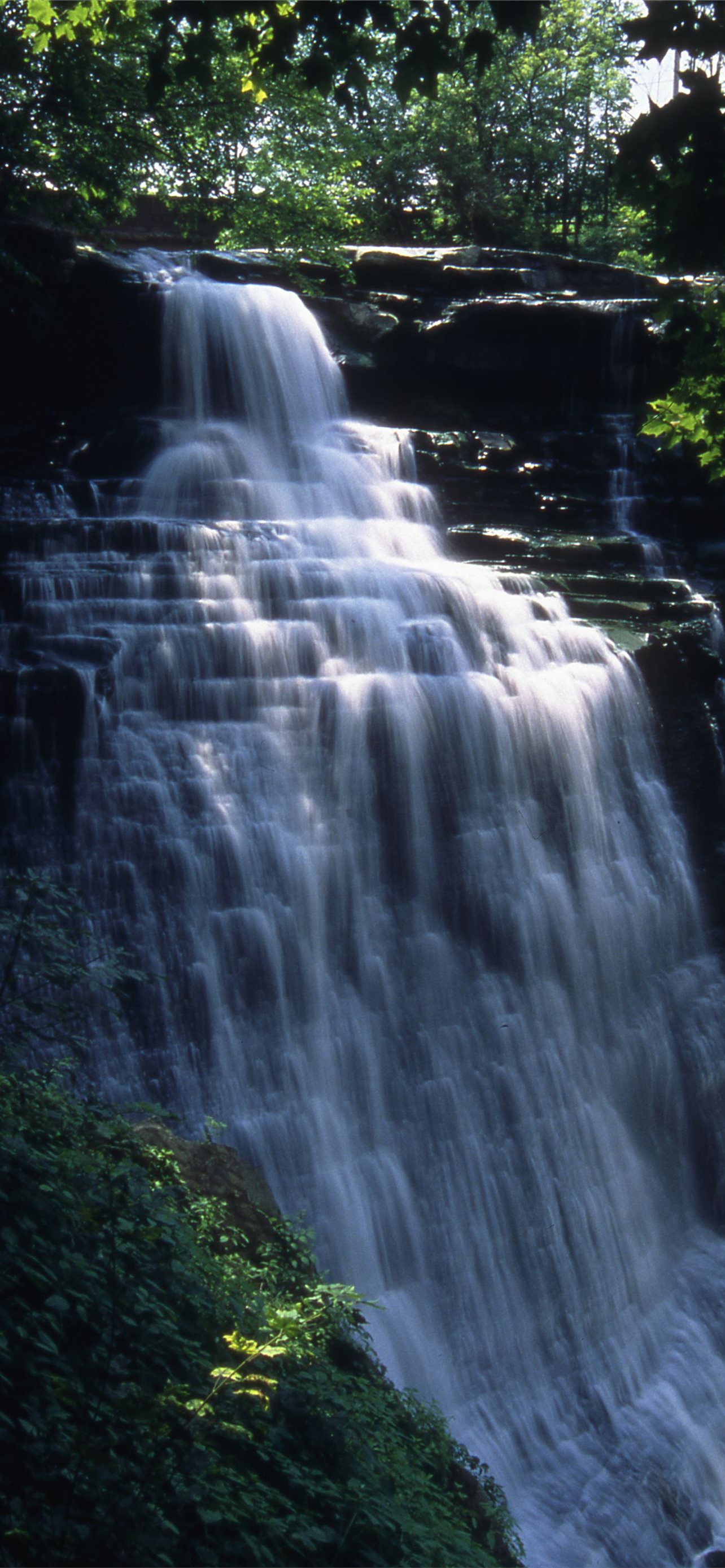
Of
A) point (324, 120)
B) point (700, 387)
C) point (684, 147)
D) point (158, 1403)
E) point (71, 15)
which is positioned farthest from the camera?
point (324, 120)

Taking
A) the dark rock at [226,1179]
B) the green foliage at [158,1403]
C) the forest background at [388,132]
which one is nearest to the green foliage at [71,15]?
the forest background at [388,132]

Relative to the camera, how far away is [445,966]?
9.45 meters

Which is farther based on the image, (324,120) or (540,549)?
(324,120)

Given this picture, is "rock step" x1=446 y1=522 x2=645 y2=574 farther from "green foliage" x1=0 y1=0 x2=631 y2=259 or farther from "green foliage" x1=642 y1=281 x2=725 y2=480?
"green foliage" x1=642 y1=281 x2=725 y2=480

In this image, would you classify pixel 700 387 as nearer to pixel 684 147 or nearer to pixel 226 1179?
pixel 684 147

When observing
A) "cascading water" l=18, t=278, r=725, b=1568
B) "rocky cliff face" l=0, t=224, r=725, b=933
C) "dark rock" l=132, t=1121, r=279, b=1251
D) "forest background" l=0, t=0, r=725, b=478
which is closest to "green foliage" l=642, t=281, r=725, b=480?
"forest background" l=0, t=0, r=725, b=478

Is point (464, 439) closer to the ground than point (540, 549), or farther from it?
farther from it

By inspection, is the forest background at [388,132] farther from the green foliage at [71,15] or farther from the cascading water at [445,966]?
the cascading water at [445,966]

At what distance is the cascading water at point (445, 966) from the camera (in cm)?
794

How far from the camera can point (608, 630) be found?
1212 cm

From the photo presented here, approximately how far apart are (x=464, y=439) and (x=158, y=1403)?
1439 cm

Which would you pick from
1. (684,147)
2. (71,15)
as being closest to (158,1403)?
(684,147)

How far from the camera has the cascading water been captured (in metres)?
7.94

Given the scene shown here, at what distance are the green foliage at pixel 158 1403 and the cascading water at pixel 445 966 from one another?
8.83 feet
